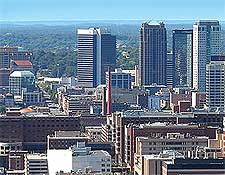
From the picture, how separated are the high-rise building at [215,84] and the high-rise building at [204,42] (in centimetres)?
300

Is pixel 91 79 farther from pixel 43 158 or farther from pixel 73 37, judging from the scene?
pixel 43 158

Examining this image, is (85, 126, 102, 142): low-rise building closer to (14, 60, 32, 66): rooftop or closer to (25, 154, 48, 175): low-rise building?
(25, 154, 48, 175): low-rise building

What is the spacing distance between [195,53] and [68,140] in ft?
48.8

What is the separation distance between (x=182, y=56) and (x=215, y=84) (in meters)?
6.74

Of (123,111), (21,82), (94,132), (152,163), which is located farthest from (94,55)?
(152,163)

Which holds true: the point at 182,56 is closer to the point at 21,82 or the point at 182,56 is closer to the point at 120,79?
the point at 120,79

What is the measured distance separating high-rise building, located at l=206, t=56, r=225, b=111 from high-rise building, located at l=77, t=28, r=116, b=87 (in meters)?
5.20

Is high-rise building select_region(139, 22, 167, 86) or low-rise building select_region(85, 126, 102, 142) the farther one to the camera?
high-rise building select_region(139, 22, 167, 86)

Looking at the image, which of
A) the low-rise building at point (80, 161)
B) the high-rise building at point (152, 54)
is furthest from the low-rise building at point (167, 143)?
the high-rise building at point (152, 54)

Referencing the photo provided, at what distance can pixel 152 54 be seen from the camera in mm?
31172

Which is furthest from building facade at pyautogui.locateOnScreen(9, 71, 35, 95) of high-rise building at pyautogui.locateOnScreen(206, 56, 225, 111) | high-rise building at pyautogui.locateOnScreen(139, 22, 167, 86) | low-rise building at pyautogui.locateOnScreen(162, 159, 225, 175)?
low-rise building at pyautogui.locateOnScreen(162, 159, 225, 175)

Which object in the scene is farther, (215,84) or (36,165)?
(215,84)

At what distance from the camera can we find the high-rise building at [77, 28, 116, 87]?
103 ft

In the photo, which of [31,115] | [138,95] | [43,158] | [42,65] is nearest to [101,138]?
[31,115]
